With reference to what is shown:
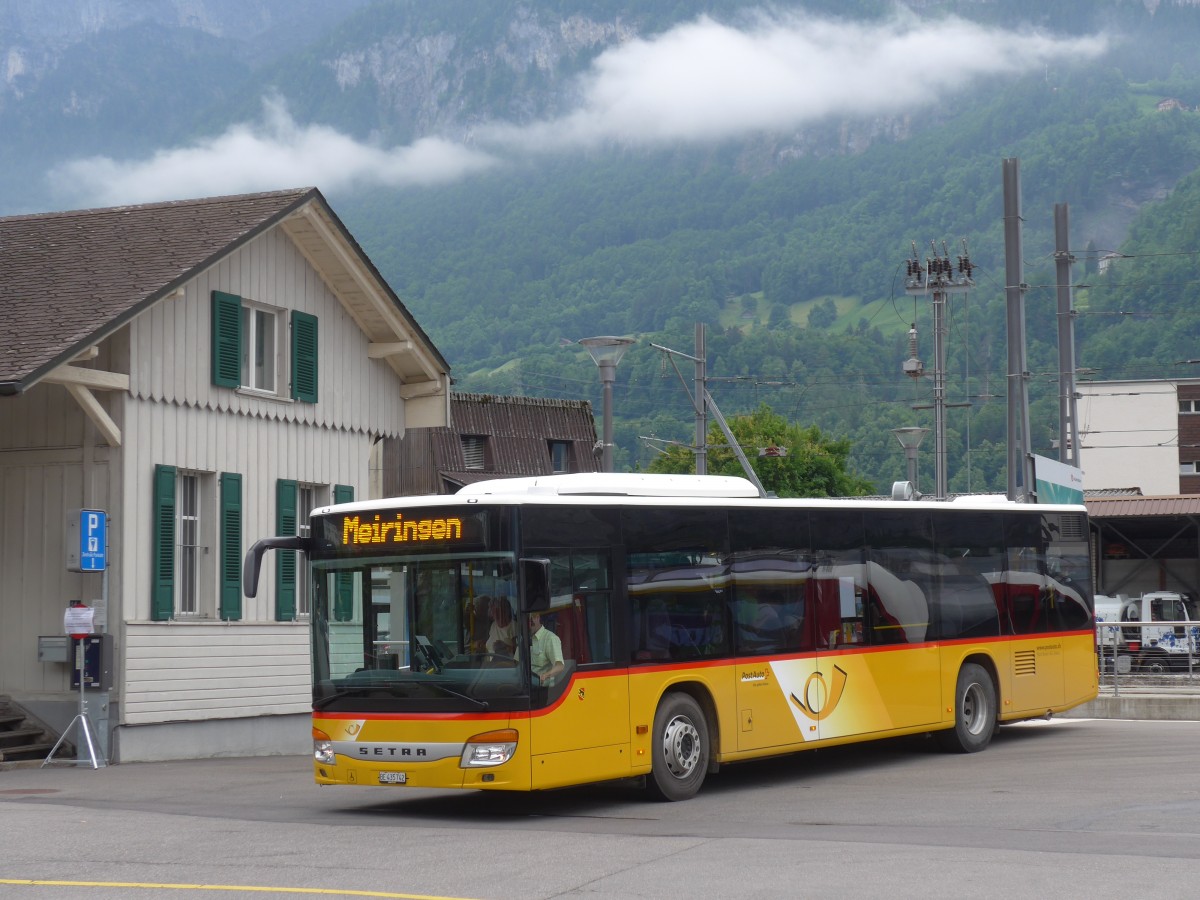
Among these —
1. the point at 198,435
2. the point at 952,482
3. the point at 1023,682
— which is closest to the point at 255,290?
the point at 198,435

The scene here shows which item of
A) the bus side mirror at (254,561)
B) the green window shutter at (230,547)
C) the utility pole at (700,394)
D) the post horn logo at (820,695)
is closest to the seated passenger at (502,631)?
the bus side mirror at (254,561)

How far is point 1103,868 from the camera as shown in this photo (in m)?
11.0

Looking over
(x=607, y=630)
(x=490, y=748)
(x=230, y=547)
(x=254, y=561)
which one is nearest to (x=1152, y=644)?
(x=230, y=547)

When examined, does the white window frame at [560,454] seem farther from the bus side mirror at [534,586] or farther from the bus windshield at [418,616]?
the bus side mirror at [534,586]

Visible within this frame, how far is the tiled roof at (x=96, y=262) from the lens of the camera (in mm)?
19859

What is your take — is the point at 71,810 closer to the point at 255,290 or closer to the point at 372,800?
the point at 372,800

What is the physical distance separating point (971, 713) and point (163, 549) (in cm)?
960

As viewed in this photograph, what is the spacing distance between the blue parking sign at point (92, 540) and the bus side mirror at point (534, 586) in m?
8.13

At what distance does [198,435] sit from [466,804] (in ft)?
27.7

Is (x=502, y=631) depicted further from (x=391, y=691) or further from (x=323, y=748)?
(x=323, y=748)

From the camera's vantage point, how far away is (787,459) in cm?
9275

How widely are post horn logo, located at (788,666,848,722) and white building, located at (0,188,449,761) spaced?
831 centimetres

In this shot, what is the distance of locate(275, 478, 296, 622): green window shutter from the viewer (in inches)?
941

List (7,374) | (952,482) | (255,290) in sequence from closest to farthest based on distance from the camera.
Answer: (7,374) → (255,290) → (952,482)
